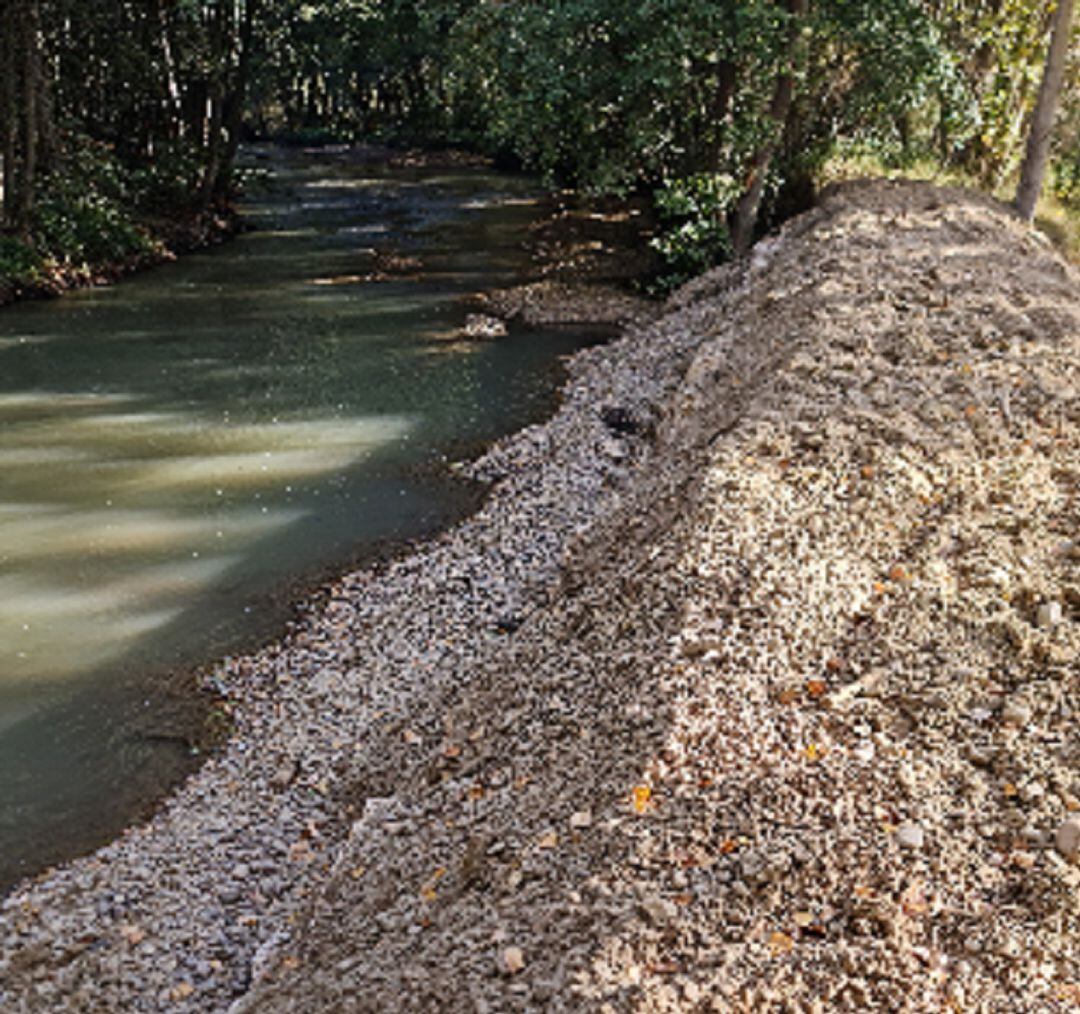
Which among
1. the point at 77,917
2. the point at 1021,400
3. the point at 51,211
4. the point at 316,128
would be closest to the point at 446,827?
the point at 77,917

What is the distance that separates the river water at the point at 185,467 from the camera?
7.16 metres

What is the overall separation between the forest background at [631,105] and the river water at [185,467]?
2.26 m

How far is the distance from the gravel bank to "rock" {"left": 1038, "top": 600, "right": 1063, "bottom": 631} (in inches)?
1.7

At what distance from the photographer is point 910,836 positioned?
406 cm

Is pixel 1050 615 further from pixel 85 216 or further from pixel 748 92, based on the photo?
pixel 85 216

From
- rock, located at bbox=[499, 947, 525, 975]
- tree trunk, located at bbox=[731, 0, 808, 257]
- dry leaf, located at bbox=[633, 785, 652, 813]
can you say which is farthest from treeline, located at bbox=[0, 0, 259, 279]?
rock, located at bbox=[499, 947, 525, 975]

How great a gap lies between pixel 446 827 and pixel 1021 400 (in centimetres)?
520

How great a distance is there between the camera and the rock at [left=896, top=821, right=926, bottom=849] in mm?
4031

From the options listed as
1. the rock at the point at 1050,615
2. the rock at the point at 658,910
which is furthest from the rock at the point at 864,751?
the rock at the point at 1050,615

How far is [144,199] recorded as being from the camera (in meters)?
23.5

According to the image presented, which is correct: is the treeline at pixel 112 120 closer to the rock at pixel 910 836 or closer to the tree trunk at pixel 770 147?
the tree trunk at pixel 770 147

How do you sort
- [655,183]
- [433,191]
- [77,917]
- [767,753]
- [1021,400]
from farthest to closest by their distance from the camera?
[433,191] → [655,183] → [1021,400] → [77,917] → [767,753]

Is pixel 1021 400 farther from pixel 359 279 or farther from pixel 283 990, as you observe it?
pixel 359 279

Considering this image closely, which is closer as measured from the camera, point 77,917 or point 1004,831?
point 1004,831
